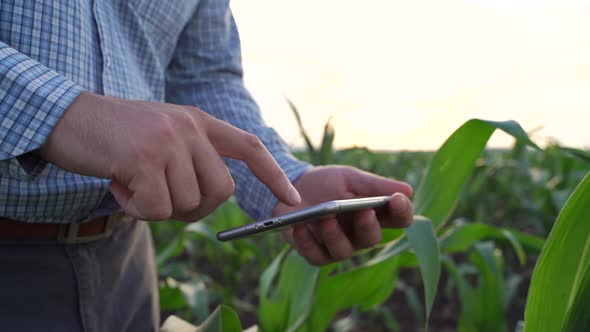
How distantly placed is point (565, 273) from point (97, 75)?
1.86ft

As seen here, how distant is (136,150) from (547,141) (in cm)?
292

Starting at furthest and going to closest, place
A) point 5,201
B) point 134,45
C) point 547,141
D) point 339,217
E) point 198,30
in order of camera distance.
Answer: point 547,141 → point 198,30 → point 134,45 → point 339,217 → point 5,201

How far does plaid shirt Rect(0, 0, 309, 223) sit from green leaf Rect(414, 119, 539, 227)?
189 mm

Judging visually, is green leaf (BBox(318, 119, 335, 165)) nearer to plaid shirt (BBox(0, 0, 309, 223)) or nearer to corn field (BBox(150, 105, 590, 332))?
corn field (BBox(150, 105, 590, 332))

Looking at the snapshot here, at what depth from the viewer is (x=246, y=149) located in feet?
1.78

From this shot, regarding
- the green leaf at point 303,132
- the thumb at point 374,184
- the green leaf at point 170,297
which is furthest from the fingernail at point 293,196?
the green leaf at point 303,132

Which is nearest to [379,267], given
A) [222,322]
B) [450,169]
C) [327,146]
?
[450,169]

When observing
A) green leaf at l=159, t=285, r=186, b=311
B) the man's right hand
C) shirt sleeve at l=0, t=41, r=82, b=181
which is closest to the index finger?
the man's right hand

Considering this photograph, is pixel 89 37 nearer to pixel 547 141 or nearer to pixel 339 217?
pixel 339 217

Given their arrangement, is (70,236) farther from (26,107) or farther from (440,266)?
(440,266)

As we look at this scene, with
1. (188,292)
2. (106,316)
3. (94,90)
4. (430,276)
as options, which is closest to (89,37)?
(94,90)

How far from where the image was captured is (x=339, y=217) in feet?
2.69

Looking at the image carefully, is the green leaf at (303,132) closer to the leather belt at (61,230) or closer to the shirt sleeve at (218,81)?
the shirt sleeve at (218,81)

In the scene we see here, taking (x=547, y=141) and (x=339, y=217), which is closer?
(x=339, y=217)
